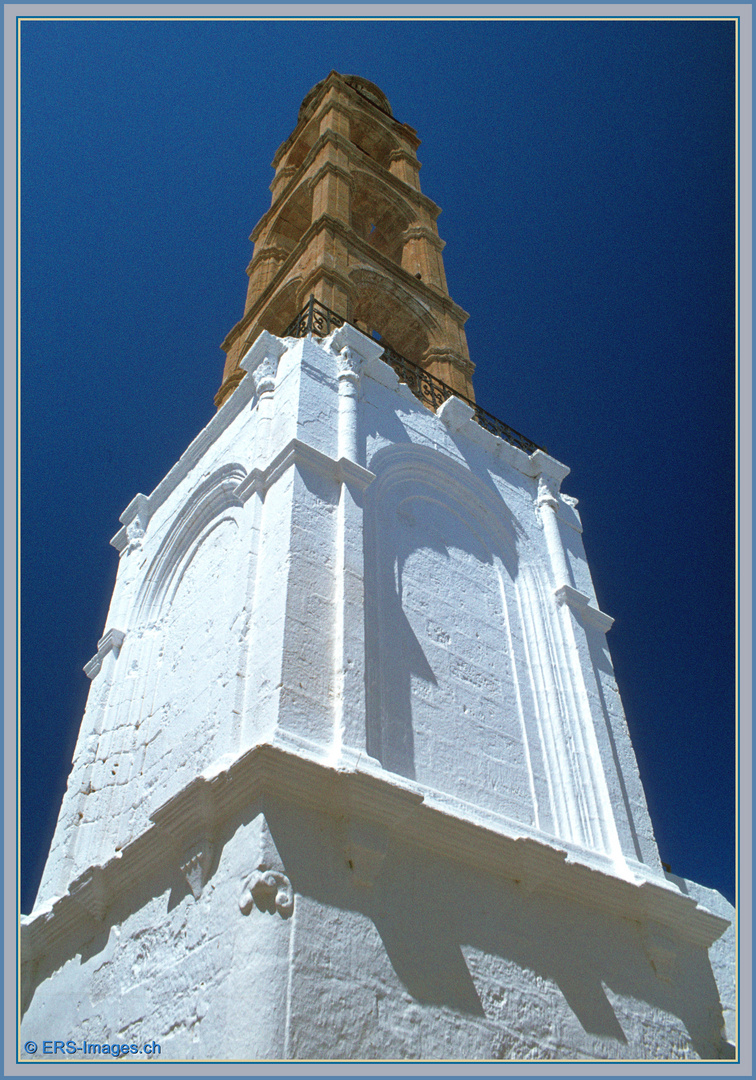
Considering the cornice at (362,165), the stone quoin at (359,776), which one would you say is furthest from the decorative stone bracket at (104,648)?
the cornice at (362,165)

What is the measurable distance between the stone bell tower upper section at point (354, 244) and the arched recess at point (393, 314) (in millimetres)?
19

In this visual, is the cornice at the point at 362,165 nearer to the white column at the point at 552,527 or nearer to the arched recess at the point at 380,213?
the arched recess at the point at 380,213

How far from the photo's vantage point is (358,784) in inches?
207

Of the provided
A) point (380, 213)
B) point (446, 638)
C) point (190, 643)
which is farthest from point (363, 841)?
point (380, 213)

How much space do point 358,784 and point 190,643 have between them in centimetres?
334

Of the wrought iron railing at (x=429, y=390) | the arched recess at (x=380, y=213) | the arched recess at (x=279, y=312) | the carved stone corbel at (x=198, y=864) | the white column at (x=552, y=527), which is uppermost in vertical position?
the arched recess at (x=380, y=213)

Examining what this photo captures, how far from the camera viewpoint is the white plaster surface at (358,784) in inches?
194

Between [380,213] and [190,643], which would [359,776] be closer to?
[190,643]

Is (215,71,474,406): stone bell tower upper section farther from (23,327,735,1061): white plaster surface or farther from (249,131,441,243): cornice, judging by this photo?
(23,327,735,1061): white plaster surface

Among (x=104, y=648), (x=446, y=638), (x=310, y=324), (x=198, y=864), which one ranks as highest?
(x=310, y=324)

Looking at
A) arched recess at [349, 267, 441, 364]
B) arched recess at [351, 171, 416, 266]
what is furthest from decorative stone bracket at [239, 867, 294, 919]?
arched recess at [351, 171, 416, 266]

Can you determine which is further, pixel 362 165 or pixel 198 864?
pixel 362 165

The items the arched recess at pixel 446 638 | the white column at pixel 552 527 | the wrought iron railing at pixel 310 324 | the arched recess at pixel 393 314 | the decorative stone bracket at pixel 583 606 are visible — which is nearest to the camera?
the arched recess at pixel 446 638

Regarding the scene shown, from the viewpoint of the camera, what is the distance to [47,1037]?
→ 246 inches
